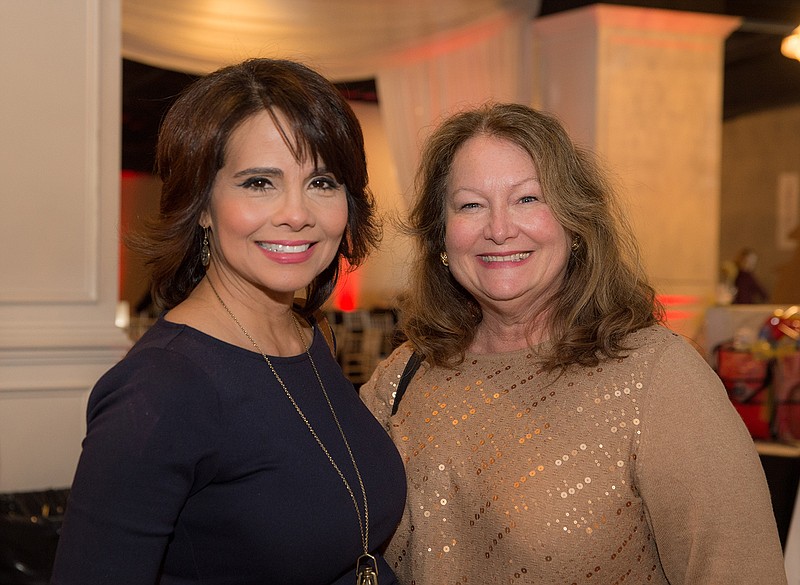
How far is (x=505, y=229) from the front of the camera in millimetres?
1901

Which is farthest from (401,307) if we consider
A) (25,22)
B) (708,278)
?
(708,278)

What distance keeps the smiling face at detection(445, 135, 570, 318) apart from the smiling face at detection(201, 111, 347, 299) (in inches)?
14.9

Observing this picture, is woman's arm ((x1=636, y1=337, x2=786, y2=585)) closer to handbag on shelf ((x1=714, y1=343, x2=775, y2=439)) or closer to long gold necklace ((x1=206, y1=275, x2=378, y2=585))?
long gold necklace ((x1=206, y1=275, x2=378, y2=585))

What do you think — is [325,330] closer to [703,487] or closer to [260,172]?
[260,172]

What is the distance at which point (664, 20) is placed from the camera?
284 inches

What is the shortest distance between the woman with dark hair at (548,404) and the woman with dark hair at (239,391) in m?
0.20

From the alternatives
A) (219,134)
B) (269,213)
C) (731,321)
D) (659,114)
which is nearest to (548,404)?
(269,213)

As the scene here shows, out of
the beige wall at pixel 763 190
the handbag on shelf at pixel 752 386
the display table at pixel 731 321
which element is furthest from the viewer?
the beige wall at pixel 763 190

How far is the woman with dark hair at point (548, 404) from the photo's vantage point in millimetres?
1686

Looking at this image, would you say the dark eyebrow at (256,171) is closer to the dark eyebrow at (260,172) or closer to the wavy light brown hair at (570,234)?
the dark eyebrow at (260,172)

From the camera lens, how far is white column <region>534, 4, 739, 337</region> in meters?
7.10

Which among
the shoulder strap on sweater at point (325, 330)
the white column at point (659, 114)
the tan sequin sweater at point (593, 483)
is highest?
the white column at point (659, 114)

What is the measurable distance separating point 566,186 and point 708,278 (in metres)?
5.88

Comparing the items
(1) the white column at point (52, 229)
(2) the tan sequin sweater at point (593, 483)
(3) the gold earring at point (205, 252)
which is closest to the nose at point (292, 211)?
(3) the gold earring at point (205, 252)
